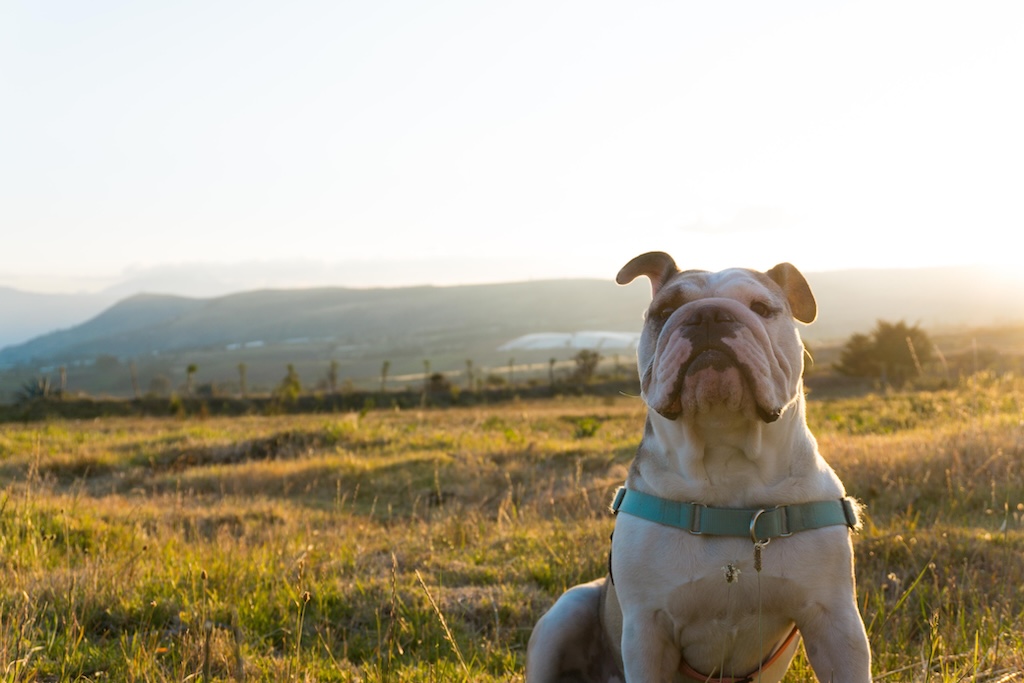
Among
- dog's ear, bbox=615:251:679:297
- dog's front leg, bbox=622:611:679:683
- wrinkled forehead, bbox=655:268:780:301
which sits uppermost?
dog's ear, bbox=615:251:679:297

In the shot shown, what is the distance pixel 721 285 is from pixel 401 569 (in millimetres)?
4220

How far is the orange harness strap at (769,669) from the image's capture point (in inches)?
132

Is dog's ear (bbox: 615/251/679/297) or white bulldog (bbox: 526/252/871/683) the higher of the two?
dog's ear (bbox: 615/251/679/297)

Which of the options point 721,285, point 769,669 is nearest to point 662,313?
point 721,285

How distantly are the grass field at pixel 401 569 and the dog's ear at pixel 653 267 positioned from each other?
64.2 inches

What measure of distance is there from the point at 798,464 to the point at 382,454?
493 inches

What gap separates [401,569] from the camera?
6.56 metres

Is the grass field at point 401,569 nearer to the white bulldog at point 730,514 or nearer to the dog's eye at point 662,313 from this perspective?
the white bulldog at point 730,514

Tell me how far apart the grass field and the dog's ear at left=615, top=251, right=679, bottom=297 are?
64.2 inches

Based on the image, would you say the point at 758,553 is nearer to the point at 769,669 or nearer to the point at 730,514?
the point at 730,514

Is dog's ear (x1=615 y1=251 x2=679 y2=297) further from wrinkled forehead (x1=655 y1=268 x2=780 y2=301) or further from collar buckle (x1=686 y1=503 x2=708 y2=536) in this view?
collar buckle (x1=686 y1=503 x2=708 y2=536)

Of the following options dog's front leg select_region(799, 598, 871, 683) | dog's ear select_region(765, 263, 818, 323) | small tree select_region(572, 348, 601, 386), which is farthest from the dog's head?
small tree select_region(572, 348, 601, 386)

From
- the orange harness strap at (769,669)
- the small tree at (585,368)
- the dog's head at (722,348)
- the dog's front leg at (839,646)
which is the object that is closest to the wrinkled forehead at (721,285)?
the dog's head at (722,348)

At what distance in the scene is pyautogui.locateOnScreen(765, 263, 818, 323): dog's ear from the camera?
357 cm
